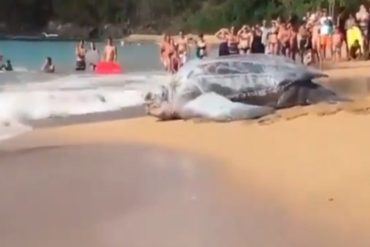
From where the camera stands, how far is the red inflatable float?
28375mm

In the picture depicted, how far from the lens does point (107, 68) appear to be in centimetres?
2873

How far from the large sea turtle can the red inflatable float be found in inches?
511

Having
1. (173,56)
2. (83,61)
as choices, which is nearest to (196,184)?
(173,56)

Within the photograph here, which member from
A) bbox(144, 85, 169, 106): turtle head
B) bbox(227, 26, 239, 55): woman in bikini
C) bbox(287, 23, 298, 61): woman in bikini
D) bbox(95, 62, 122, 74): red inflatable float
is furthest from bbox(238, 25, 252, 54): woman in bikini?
bbox(144, 85, 169, 106): turtle head

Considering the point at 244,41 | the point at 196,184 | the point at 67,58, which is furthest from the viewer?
the point at 67,58

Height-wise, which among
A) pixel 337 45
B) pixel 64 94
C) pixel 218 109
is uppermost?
pixel 218 109

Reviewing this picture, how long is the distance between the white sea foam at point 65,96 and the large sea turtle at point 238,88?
241cm

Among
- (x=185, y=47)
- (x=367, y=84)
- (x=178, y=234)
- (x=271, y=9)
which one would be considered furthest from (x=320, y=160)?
(x=271, y=9)

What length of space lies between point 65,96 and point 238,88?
603 cm

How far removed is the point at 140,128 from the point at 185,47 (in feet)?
44.1

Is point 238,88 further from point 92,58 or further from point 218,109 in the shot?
point 92,58

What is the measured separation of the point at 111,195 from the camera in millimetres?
8758

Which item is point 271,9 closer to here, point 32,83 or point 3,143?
point 32,83

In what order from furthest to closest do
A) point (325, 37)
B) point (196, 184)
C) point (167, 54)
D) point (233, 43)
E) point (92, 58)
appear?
point (92, 58) → point (167, 54) → point (325, 37) → point (233, 43) → point (196, 184)
